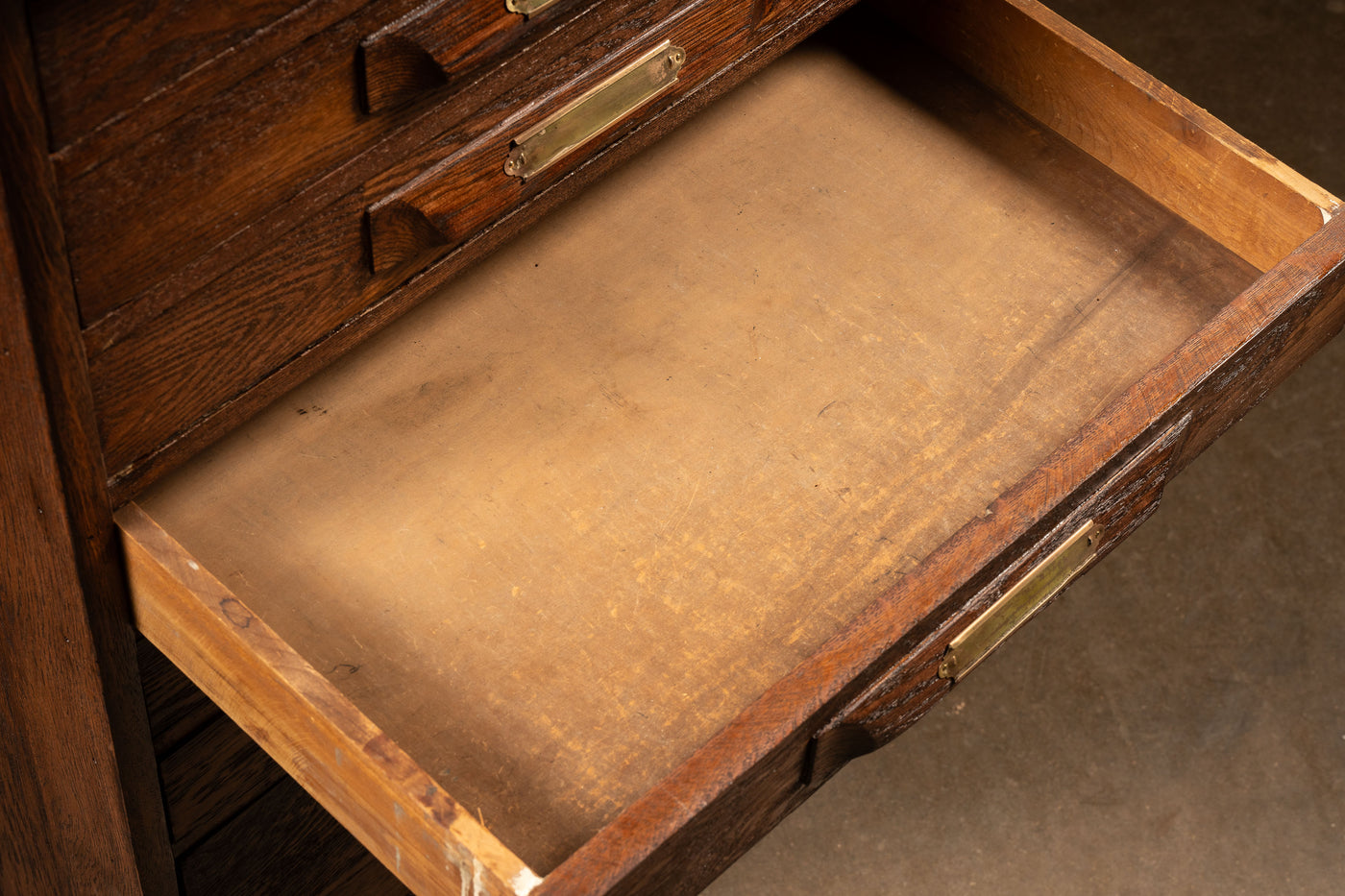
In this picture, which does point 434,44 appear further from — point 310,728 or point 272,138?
point 310,728

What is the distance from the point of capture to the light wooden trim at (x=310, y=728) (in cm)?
86

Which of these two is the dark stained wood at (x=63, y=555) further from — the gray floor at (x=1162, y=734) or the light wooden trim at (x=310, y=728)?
the gray floor at (x=1162, y=734)

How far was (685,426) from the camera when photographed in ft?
3.83

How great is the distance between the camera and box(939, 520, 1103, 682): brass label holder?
3.44 feet

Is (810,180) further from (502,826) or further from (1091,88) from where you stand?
(502,826)

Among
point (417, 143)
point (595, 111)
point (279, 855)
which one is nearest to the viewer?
point (417, 143)

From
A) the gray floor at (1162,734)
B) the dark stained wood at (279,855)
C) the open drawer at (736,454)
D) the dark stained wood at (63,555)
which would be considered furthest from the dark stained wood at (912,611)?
the gray floor at (1162,734)

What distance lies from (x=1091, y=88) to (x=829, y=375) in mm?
337

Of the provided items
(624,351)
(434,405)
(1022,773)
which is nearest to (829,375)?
(624,351)

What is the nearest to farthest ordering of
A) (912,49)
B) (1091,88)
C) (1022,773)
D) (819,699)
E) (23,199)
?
(23,199) < (819,699) < (1091,88) < (912,49) < (1022,773)

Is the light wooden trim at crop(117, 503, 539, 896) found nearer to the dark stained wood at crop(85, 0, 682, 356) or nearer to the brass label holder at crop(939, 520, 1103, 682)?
the dark stained wood at crop(85, 0, 682, 356)

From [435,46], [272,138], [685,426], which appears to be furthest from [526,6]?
[685,426]

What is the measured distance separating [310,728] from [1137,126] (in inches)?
31.2

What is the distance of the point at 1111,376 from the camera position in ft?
4.00
